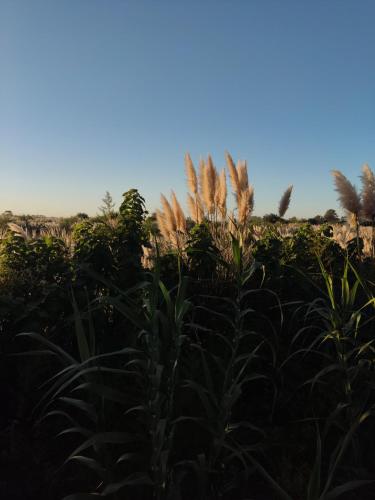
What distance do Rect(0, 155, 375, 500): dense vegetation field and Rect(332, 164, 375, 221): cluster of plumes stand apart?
0.05 feet

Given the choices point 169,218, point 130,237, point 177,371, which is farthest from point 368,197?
point 177,371

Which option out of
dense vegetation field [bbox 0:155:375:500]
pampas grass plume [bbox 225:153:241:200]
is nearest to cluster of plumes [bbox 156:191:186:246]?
dense vegetation field [bbox 0:155:375:500]

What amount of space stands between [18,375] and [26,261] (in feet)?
2.91

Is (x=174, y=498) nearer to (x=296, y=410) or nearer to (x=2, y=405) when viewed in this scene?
(x=296, y=410)

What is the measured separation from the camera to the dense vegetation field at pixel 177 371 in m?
2.03

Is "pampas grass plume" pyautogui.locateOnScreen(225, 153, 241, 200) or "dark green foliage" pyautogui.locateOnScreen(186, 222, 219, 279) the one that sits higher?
"pampas grass plume" pyautogui.locateOnScreen(225, 153, 241, 200)

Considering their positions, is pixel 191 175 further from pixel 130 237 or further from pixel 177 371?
pixel 177 371

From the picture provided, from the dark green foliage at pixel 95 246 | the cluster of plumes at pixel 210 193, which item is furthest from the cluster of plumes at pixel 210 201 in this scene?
the dark green foliage at pixel 95 246

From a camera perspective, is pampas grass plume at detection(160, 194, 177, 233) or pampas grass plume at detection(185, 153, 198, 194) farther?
pampas grass plume at detection(185, 153, 198, 194)

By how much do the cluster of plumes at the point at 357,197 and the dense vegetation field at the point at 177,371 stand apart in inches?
0.5

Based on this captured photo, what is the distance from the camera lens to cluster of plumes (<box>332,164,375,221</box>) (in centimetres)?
452

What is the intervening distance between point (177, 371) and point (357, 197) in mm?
3034

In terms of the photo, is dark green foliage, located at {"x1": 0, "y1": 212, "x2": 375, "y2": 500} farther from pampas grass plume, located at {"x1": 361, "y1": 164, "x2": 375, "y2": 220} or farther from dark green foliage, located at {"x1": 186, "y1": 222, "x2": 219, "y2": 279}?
pampas grass plume, located at {"x1": 361, "y1": 164, "x2": 375, "y2": 220}

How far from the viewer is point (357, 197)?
4.54 metres
